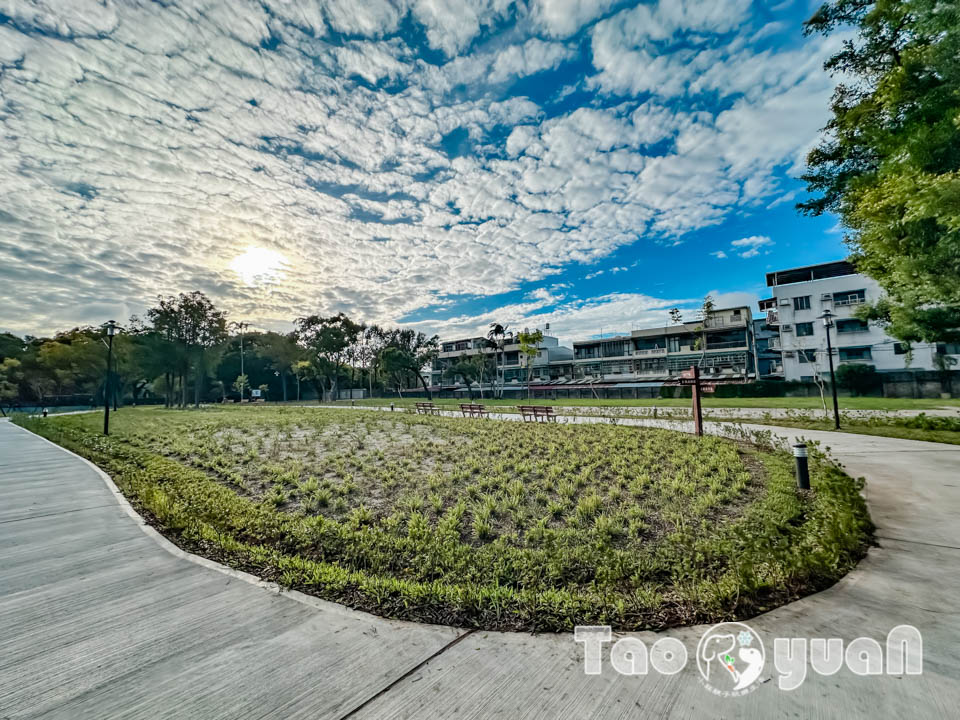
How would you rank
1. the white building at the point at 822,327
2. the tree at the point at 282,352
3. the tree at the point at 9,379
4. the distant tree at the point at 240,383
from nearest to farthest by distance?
the white building at the point at 822,327
the tree at the point at 9,379
the distant tree at the point at 240,383
the tree at the point at 282,352

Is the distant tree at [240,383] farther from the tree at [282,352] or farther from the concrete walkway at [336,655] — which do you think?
the concrete walkway at [336,655]

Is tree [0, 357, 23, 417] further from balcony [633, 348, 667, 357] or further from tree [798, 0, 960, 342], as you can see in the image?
balcony [633, 348, 667, 357]

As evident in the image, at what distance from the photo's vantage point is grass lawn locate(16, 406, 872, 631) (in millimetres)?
3359

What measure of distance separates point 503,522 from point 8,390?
6892 cm

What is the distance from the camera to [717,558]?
4258 millimetres

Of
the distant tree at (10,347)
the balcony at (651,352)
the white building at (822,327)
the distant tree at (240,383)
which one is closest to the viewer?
the white building at (822,327)

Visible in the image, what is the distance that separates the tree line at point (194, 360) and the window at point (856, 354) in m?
42.0

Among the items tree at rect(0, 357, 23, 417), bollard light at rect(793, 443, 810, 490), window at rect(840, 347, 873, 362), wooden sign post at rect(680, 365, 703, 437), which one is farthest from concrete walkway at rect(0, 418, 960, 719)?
tree at rect(0, 357, 23, 417)

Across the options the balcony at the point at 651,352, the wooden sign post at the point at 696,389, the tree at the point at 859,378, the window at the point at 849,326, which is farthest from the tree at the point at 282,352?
the window at the point at 849,326

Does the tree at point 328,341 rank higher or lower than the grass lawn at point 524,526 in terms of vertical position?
higher

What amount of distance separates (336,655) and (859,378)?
4346 centimetres

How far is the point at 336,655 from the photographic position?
2.70 m

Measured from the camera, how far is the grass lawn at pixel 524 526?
3.36m

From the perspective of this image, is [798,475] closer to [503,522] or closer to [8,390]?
[503,522]
